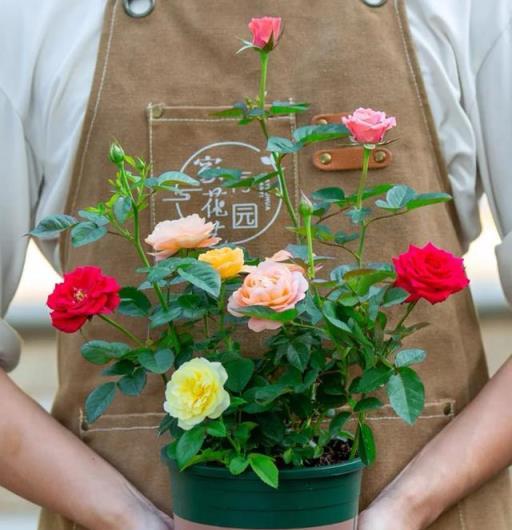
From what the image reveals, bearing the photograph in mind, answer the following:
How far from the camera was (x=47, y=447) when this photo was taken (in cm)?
165

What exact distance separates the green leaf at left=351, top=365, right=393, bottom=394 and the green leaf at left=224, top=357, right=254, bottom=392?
0.37 feet

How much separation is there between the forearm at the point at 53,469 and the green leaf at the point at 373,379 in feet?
1.30

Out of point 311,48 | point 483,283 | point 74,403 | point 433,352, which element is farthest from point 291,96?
point 483,283

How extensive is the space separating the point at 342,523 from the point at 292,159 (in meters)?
0.50

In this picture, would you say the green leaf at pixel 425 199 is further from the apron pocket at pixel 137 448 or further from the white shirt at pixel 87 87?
the apron pocket at pixel 137 448

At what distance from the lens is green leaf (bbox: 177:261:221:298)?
1328 mm

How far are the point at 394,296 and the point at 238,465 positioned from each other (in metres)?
0.23

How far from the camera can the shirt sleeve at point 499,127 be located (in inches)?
66.1

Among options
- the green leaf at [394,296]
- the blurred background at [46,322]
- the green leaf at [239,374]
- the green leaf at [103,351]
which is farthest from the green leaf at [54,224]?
the blurred background at [46,322]

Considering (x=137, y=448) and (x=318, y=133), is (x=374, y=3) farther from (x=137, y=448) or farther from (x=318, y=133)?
(x=137, y=448)

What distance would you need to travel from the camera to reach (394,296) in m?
1.35

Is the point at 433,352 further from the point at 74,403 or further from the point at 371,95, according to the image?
the point at 74,403

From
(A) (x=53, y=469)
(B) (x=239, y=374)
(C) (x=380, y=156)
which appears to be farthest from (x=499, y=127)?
(A) (x=53, y=469)

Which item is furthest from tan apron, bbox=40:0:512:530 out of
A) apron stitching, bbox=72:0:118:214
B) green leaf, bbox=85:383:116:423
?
green leaf, bbox=85:383:116:423
